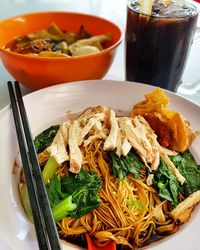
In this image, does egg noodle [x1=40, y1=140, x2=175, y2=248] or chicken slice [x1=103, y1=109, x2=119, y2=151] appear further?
chicken slice [x1=103, y1=109, x2=119, y2=151]

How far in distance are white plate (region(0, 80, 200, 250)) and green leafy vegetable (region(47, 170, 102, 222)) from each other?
0.09 meters

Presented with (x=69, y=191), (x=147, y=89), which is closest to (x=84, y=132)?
(x=69, y=191)

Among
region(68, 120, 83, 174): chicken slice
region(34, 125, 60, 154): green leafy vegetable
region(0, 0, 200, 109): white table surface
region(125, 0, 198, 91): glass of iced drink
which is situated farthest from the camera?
region(0, 0, 200, 109): white table surface

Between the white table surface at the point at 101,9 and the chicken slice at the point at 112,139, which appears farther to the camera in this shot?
the white table surface at the point at 101,9

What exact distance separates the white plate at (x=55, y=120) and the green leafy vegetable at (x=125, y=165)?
0.19 m

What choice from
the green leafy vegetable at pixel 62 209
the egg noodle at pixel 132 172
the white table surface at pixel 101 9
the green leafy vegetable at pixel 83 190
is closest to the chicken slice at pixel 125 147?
the egg noodle at pixel 132 172

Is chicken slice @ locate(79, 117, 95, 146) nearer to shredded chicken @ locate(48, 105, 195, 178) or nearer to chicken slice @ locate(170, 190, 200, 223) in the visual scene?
shredded chicken @ locate(48, 105, 195, 178)

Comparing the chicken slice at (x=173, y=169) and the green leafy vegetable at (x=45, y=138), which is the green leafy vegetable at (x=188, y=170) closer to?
the chicken slice at (x=173, y=169)

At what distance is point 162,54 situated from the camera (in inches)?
50.6

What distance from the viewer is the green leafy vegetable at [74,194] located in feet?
2.95

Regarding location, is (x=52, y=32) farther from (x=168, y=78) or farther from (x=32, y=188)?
(x=32, y=188)

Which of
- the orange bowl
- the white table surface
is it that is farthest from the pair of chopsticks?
the white table surface

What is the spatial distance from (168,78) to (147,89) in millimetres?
134

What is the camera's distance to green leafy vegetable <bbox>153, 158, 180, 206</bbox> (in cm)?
100
